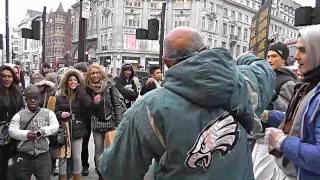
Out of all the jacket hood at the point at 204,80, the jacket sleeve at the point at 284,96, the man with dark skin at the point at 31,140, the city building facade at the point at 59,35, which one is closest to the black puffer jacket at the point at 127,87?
the man with dark skin at the point at 31,140

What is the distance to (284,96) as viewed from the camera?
12.5ft

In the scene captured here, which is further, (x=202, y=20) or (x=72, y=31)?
(x=72, y=31)

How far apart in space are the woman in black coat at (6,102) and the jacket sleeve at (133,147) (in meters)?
3.38

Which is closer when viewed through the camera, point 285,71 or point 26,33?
point 285,71

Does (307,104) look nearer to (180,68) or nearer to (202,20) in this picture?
(180,68)

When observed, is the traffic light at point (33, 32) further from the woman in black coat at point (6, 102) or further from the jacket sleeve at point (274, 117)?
the jacket sleeve at point (274, 117)

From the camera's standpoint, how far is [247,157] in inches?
85.0

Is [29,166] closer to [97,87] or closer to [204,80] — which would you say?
[97,87]

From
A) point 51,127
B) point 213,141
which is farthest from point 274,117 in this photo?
point 51,127

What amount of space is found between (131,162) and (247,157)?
0.62 metres

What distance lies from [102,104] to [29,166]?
1.45 meters

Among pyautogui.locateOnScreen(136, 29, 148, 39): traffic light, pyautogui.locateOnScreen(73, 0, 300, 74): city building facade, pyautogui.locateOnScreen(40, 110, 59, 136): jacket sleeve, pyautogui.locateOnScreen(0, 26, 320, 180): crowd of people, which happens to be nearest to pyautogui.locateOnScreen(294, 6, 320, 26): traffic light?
pyautogui.locateOnScreen(40, 110, 59, 136): jacket sleeve

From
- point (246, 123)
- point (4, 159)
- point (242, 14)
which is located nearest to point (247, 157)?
point (246, 123)

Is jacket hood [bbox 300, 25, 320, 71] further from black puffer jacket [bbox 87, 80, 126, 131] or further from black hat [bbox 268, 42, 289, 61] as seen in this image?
black puffer jacket [bbox 87, 80, 126, 131]
